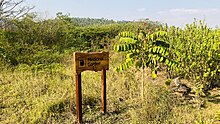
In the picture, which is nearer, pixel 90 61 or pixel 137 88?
pixel 90 61

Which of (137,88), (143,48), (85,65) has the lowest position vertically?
(137,88)

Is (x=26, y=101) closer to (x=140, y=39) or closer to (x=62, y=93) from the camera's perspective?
(x=62, y=93)

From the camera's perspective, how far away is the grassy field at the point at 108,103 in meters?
5.38

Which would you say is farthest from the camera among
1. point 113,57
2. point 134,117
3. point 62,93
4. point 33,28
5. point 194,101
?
point 33,28

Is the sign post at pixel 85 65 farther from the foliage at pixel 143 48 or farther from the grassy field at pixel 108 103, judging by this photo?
the foliage at pixel 143 48

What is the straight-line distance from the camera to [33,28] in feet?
48.8

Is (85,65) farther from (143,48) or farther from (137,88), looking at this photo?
(137,88)

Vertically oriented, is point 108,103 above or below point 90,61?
below

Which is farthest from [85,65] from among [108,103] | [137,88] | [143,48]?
[137,88]

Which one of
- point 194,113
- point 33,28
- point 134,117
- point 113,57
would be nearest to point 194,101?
point 194,113

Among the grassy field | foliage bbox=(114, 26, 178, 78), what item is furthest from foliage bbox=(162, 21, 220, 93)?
foliage bbox=(114, 26, 178, 78)

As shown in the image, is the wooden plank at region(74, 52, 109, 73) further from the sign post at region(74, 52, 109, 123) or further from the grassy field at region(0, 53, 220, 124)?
the grassy field at region(0, 53, 220, 124)

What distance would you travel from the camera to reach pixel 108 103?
6281 millimetres

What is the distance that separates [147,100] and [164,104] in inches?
14.8
